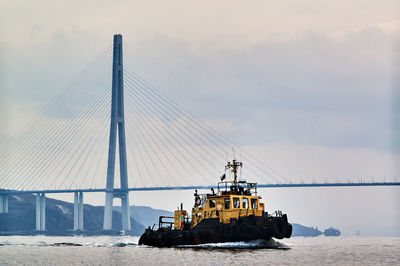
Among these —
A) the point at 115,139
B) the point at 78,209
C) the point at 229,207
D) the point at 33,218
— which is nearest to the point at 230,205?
the point at 229,207

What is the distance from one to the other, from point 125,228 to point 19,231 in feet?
142

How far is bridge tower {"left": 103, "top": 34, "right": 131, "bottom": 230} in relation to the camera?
98.8m

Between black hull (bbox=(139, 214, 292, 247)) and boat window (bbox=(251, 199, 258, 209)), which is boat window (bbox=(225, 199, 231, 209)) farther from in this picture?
boat window (bbox=(251, 199, 258, 209))

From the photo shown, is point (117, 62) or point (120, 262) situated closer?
point (120, 262)

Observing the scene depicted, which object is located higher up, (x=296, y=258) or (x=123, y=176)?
(x=123, y=176)

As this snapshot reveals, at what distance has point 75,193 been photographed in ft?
393

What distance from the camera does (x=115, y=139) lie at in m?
98.9

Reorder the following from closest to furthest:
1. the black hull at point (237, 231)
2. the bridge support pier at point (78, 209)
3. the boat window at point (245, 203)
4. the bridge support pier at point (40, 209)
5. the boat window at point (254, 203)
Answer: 1. the black hull at point (237, 231)
2. the boat window at point (245, 203)
3. the boat window at point (254, 203)
4. the bridge support pier at point (78, 209)
5. the bridge support pier at point (40, 209)

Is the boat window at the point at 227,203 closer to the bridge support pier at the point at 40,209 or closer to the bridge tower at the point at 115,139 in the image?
the bridge tower at the point at 115,139

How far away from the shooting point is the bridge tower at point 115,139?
98812 mm

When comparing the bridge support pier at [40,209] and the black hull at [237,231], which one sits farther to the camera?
the bridge support pier at [40,209]

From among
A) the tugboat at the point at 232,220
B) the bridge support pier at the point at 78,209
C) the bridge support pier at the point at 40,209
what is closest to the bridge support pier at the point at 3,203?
the bridge support pier at the point at 40,209

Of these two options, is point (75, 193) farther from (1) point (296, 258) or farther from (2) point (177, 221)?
(1) point (296, 258)

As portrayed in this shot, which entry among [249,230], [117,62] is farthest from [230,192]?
[117,62]
